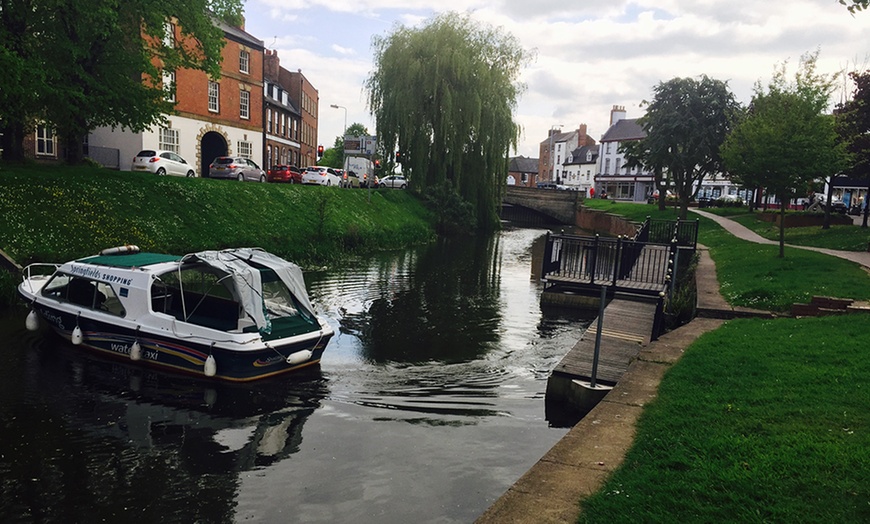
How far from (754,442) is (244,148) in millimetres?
41878

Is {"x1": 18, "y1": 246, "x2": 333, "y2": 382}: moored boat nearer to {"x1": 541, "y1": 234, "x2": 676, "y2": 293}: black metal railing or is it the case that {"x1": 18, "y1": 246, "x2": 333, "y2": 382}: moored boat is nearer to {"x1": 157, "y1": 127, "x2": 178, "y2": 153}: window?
{"x1": 541, "y1": 234, "x2": 676, "y2": 293}: black metal railing

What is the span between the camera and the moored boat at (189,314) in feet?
34.7

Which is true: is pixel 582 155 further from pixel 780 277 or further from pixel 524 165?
pixel 780 277

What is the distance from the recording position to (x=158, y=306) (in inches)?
466

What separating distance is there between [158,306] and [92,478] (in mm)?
5089

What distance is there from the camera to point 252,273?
11.2 meters

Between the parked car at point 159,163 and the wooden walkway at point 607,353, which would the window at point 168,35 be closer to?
the parked car at point 159,163

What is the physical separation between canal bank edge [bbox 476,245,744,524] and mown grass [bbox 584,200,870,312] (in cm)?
480

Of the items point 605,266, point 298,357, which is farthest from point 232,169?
point 298,357

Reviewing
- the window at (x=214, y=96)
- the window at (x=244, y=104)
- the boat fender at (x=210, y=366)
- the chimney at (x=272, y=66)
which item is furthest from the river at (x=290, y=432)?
the chimney at (x=272, y=66)

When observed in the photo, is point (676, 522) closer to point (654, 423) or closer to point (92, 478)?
point (654, 423)

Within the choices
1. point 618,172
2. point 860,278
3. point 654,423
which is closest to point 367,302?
point 654,423

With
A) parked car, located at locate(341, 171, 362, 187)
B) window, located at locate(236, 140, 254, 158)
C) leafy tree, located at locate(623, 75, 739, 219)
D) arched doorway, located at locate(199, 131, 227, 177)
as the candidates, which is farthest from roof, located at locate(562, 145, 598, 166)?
arched doorway, located at locate(199, 131, 227, 177)

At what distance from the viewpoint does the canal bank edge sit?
5.20m
